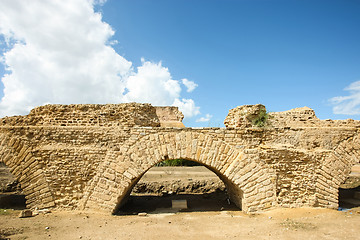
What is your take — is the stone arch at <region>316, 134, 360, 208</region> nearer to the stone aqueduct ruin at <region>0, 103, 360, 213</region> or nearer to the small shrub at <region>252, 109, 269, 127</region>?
the stone aqueduct ruin at <region>0, 103, 360, 213</region>

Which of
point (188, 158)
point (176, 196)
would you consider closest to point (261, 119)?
point (188, 158)

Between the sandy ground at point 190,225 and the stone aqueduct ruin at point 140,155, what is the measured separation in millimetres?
346

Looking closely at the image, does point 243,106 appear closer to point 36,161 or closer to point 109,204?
point 109,204

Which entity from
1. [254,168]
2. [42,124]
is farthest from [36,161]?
[254,168]

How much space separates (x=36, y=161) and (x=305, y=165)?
7300 millimetres

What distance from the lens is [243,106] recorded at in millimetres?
7016

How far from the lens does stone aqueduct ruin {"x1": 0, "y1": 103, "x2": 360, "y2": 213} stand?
238 inches

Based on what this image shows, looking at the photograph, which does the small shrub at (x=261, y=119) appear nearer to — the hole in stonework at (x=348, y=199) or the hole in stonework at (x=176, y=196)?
the hole in stonework at (x=176, y=196)

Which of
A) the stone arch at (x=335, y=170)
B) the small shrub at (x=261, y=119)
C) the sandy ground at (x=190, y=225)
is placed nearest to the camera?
the sandy ground at (x=190, y=225)

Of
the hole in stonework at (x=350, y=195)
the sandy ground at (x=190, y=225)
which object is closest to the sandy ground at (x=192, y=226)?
the sandy ground at (x=190, y=225)

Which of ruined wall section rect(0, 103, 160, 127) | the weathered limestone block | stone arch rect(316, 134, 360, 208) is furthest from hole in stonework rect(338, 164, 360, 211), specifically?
ruined wall section rect(0, 103, 160, 127)

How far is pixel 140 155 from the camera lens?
6141 mm

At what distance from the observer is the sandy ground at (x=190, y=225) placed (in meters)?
4.86

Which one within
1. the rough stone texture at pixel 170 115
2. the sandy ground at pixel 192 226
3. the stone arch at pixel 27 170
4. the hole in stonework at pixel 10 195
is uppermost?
the rough stone texture at pixel 170 115
